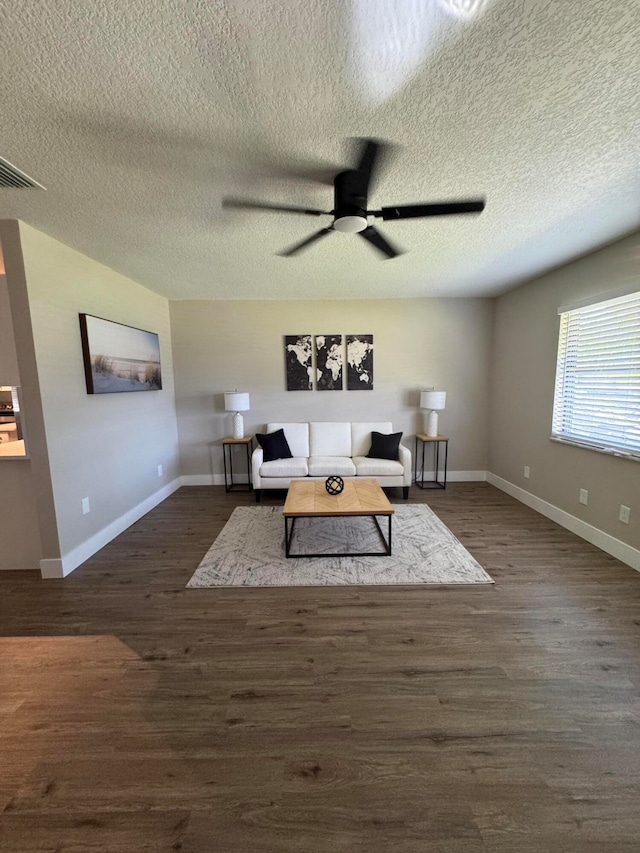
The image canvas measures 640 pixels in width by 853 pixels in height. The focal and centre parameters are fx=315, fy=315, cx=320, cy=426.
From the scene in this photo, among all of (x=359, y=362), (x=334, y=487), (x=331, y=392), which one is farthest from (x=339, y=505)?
(x=359, y=362)

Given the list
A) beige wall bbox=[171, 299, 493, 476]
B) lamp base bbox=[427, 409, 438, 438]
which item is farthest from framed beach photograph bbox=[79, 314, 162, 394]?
lamp base bbox=[427, 409, 438, 438]

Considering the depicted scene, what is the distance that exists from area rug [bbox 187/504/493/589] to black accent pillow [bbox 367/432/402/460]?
85 cm

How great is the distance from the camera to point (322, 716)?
1.36m

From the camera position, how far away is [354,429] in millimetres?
4340

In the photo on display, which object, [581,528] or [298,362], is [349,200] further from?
[581,528]

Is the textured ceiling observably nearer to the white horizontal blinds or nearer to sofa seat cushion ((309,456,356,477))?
the white horizontal blinds

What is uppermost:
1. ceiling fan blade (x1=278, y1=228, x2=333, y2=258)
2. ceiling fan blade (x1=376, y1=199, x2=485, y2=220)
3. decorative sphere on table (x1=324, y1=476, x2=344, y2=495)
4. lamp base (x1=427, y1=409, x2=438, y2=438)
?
ceiling fan blade (x1=278, y1=228, x2=333, y2=258)

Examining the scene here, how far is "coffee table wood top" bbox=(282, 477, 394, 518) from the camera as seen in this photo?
2.56 metres

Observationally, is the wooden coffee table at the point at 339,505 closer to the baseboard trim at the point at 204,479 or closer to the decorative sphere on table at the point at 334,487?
the decorative sphere on table at the point at 334,487

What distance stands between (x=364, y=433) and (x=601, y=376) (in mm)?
2476

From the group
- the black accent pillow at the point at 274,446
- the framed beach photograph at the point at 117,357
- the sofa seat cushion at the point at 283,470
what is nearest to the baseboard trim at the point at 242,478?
the black accent pillow at the point at 274,446

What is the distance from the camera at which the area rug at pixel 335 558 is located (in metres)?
2.31

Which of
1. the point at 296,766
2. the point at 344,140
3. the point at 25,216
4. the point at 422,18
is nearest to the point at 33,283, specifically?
the point at 25,216

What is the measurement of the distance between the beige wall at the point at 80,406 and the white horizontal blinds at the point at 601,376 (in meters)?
4.42
